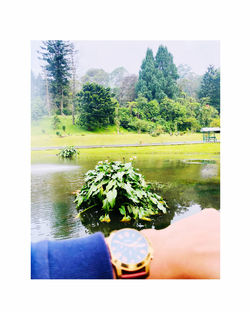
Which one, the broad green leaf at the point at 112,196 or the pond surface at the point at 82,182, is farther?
the broad green leaf at the point at 112,196

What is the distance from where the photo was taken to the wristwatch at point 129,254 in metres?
0.91

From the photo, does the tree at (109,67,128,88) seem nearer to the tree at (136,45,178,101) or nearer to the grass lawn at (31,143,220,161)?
the tree at (136,45,178,101)

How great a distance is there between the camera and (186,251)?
92cm

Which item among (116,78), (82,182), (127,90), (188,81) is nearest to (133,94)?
(127,90)

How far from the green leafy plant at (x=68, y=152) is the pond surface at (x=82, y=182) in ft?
0.15

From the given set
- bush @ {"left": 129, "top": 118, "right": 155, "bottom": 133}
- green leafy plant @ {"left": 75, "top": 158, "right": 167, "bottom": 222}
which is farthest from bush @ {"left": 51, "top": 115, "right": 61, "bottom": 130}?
bush @ {"left": 129, "top": 118, "right": 155, "bottom": 133}

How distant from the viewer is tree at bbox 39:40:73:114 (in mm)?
1531

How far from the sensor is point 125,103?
5.94 feet

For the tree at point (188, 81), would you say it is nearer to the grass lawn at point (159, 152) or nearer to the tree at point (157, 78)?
the tree at point (157, 78)

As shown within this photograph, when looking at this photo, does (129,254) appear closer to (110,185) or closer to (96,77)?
(110,185)

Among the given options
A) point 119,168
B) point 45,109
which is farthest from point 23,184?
point 119,168

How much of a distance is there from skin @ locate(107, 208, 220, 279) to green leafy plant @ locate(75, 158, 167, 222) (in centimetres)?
67

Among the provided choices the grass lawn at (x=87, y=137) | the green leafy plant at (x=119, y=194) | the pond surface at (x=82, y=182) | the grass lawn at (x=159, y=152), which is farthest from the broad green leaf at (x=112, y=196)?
the grass lawn at (x=87, y=137)

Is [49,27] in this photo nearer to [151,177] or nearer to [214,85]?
[214,85]
